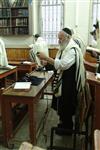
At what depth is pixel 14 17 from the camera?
251 inches

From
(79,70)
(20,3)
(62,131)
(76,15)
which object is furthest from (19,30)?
(62,131)

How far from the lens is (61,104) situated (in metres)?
2.83

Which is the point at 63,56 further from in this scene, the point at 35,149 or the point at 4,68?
the point at 4,68

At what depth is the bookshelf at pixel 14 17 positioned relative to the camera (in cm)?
628

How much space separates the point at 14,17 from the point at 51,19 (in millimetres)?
1085

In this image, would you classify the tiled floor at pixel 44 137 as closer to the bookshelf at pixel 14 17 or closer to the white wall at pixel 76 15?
the white wall at pixel 76 15

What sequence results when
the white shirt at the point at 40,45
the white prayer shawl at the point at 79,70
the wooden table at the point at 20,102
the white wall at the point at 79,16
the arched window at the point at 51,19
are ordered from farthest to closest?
the arched window at the point at 51,19 < the white wall at the point at 79,16 < the white shirt at the point at 40,45 < the white prayer shawl at the point at 79,70 < the wooden table at the point at 20,102

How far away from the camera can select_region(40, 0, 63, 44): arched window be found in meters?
6.34

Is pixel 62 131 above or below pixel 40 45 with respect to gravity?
below

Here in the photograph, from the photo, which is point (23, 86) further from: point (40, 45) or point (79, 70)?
point (40, 45)

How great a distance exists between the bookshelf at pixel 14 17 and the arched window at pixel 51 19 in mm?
485

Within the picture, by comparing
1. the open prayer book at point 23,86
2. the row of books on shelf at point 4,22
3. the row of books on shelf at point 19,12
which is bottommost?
the open prayer book at point 23,86

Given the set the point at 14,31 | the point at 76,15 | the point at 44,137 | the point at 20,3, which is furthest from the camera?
the point at 14,31

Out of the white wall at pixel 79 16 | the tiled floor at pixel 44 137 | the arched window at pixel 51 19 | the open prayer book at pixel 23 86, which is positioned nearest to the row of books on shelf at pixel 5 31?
the arched window at pixel 51 19
